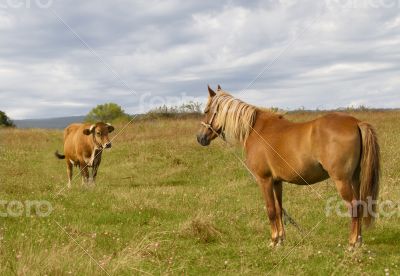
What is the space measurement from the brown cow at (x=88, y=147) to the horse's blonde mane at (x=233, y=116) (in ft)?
23.6

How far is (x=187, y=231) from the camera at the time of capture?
8.56 metres

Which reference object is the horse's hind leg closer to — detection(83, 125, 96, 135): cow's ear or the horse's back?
the horse's back

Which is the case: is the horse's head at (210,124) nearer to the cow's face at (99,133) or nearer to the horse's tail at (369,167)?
Result: the horse's tail at (369,167)

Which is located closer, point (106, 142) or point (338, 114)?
point (338, 114)

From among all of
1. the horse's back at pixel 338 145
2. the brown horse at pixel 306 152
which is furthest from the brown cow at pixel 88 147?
the horse's back at pixel 338 145

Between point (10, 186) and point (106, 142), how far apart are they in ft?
11.1

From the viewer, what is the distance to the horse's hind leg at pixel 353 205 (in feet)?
24.0

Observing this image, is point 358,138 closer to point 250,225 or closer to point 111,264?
Answer: point 250,225

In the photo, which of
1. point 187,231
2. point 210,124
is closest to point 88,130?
point 210,124

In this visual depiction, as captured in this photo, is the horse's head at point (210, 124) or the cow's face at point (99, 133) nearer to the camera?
the horse's head at point (210, 124)

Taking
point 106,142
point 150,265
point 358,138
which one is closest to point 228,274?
point 150,265

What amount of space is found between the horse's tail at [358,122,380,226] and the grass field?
782 mm

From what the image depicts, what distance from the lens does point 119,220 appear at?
32.8 ft

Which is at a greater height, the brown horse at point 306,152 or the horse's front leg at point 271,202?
the brown horse at point 306,152
